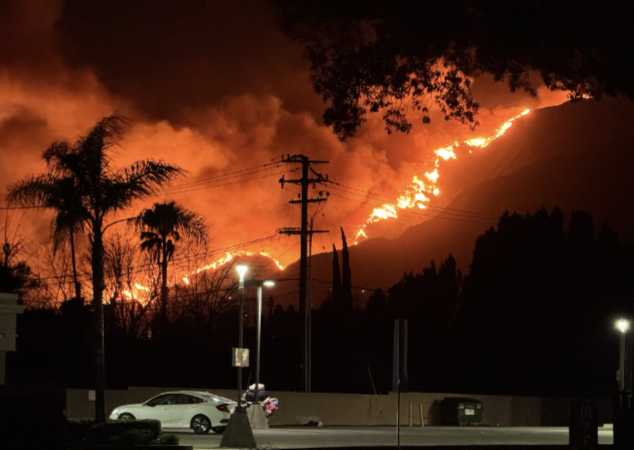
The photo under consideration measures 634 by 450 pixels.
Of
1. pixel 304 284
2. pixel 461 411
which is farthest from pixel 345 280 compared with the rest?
pixel 304 284

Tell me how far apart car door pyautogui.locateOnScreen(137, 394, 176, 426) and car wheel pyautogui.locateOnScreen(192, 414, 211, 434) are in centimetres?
88

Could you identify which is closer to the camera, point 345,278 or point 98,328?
point 98,328

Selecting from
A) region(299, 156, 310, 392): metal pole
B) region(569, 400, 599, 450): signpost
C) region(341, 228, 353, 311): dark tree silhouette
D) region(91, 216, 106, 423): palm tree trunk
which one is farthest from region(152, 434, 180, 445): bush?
region(341, 228, 353, 311): dark tree silhouette

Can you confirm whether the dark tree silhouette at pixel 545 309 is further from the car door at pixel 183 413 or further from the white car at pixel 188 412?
the car door at pixel 183 413

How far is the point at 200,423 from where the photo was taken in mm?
30234

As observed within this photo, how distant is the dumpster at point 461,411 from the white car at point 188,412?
19.3 metres

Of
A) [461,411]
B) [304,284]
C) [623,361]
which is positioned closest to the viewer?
[623,361]

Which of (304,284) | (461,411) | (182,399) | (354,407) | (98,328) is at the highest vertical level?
(304,284)

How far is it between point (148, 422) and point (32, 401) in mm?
8363

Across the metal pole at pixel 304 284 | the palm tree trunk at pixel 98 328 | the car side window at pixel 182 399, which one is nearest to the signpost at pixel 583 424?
the palm tree trunk at pixel 98 328

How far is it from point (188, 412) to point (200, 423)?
0.54 m

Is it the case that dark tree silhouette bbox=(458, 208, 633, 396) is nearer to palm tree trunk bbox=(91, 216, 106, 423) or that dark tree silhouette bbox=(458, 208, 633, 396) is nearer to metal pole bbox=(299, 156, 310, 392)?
metal pole bbox=(299, 156, 310, 392)

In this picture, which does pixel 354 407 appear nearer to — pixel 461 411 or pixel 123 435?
pixel 461 411

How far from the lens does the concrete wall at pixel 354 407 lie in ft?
125
